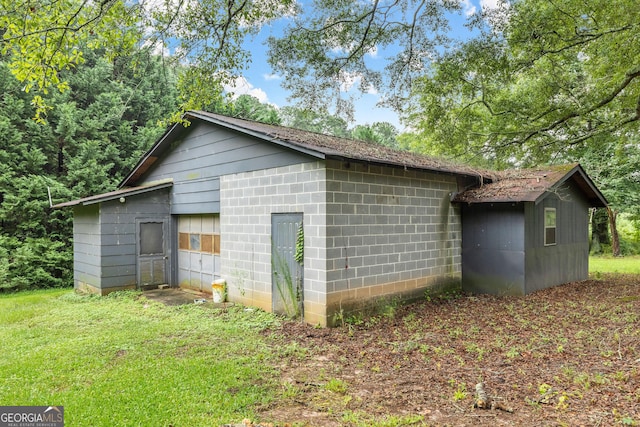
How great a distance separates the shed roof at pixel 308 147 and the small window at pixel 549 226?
5.63ft

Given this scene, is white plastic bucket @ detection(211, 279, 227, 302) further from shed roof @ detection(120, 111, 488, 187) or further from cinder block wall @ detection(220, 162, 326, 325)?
shed roof @ detection(120, 111, 488, 187)

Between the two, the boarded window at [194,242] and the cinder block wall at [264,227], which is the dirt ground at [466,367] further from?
the boarded window at [194,242]

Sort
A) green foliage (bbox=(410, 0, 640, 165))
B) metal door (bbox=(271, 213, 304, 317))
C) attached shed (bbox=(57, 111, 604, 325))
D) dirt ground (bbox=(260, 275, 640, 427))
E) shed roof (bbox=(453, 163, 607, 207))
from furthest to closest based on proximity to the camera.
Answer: shed roof (bbox=(453, 163, 607, 207)) → green foliage (bbox=(410, 0, 640, 165)) → metal door (bbox=(271, 213, 304, 317)) → attached shed (bbox=(57, 111, 604, 325)) → dirt ground (bbox=(260, 275, 640, 427))

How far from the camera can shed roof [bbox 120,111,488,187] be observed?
20.5 ft

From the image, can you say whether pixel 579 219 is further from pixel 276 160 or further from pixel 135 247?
pixel 135 247

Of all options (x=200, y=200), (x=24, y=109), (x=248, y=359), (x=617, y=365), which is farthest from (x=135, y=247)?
(x=617, y=365)

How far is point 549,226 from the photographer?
9281mm

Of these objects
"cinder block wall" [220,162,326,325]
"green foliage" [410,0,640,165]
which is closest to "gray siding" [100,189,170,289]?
"cinder block wall" [220,162,326,325]

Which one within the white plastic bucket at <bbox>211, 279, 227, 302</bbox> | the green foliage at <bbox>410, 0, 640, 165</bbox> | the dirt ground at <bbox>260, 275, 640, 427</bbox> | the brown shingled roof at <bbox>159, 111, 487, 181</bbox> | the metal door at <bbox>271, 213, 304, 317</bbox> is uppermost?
the green foliage at <bbox>410, 0, 640, 165</bbox>

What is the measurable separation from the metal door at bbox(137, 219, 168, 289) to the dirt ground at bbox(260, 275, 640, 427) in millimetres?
5036

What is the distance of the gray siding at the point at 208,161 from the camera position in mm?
7461

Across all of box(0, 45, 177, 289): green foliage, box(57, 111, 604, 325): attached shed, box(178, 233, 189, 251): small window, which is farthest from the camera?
box(0, 45, 177, 289): green foliage

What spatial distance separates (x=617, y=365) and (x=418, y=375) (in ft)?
7.57

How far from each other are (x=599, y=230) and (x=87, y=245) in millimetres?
24561
